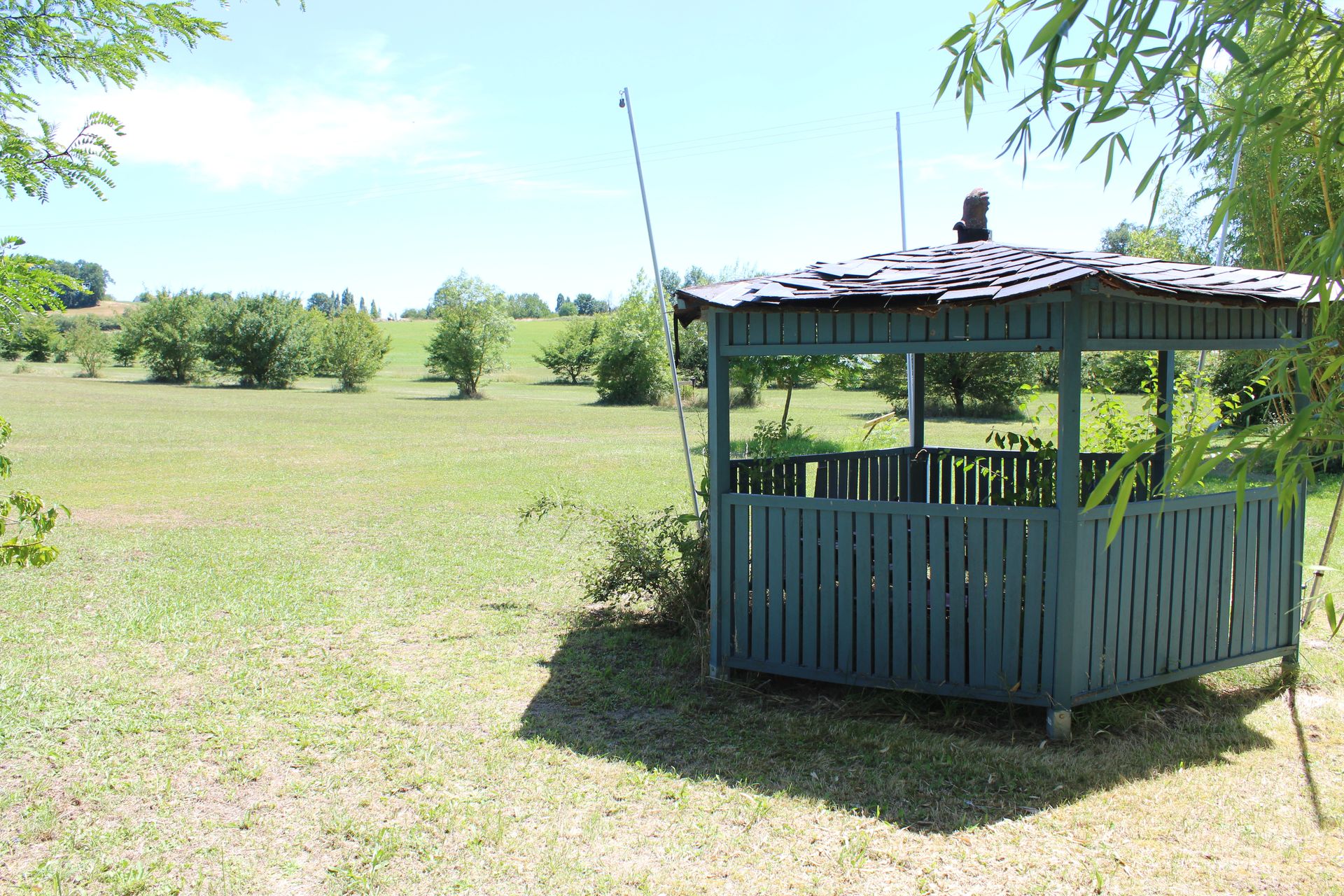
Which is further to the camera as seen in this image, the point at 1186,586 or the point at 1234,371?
the point at 1234,371

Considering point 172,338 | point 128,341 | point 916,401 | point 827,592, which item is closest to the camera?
point 827,592

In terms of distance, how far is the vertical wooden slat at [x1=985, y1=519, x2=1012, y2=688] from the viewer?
4.89 meters

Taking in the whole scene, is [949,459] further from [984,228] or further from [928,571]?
[928,571]

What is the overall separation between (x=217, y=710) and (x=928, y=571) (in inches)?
161

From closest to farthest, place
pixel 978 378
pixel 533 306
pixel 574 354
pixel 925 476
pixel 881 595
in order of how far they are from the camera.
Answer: pixel 881 595 < pixel 925 476 < pixel 978 378 < pixel 574 354 < pixel 533 306

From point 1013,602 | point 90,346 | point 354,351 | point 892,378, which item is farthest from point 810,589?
point 90,346

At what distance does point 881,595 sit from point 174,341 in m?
53.7

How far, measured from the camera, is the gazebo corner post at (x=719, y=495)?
5.56 m

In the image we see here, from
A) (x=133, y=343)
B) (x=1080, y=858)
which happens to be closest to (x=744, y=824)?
(x=1080, y=858)

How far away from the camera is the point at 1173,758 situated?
15.1 feet

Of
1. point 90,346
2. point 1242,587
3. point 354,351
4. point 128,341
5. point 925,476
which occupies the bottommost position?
point 1242,587

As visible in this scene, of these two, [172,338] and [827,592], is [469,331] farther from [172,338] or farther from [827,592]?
[827,592]

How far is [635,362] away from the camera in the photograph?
40938mm

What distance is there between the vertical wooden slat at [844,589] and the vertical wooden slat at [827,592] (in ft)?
0.07
